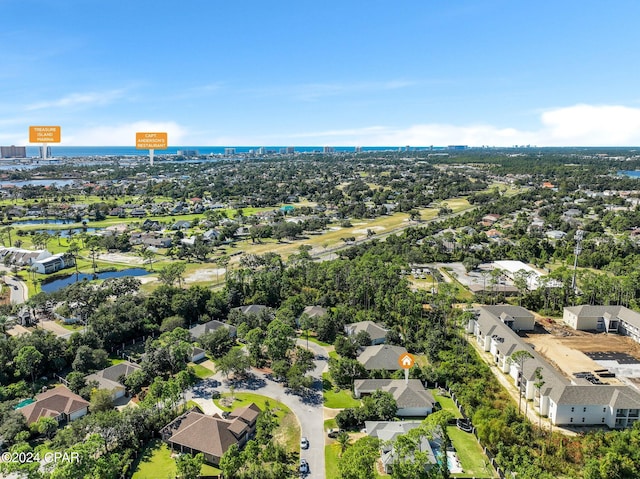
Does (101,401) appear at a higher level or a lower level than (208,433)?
higher

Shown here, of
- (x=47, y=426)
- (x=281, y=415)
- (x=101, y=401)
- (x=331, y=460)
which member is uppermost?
(x=101, y=401)

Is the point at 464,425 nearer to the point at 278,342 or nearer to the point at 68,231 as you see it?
the point at 278,342

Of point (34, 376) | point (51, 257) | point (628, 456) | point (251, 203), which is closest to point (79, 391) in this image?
point (34, 376)

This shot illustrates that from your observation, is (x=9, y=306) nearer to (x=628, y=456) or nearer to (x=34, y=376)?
(x=34, y=376)

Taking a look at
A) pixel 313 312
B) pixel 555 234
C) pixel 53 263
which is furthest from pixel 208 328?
pixel 555 234

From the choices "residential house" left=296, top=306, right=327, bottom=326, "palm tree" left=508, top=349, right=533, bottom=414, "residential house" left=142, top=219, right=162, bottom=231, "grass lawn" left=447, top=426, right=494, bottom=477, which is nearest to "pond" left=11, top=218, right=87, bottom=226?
"residential house" left=142, top=219, right=162, bottom=231

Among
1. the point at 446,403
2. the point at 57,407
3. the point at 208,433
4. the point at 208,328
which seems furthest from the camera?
the point at 208,328
